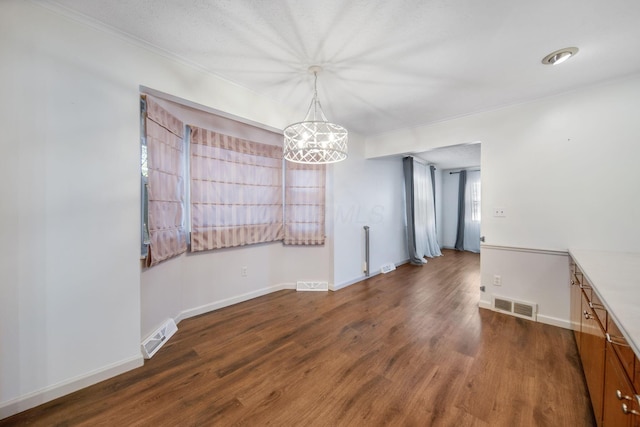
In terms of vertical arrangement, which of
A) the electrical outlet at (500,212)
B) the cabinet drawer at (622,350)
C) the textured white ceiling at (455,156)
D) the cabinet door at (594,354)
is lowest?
the cabinet door at (594,354)

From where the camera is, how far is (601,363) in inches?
46.3

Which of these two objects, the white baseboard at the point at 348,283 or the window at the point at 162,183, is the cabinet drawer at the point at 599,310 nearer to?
the white baseboard at the point at 348,283

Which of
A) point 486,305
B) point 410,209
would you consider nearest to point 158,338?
point 486,305

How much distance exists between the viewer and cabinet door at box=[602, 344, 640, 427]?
0.80 m

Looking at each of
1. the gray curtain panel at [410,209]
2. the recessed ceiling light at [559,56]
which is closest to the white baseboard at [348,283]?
the gray curtain panel at [410,209]

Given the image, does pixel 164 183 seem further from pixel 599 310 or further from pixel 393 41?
pixel 599 310

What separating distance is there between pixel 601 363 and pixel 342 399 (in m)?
1.43

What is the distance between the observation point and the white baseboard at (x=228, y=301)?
8.56 ft

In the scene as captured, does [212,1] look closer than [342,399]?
Yes

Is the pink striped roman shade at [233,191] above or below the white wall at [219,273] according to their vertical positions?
above

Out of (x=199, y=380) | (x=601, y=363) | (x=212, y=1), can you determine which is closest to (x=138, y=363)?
(x=199, y=380)

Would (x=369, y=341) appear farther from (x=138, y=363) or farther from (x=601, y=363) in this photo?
(x=138, y=363)

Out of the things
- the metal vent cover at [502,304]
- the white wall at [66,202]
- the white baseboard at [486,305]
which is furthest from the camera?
the white baseboard at [486,305]

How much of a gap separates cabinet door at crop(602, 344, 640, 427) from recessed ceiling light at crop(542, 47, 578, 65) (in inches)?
83.9
